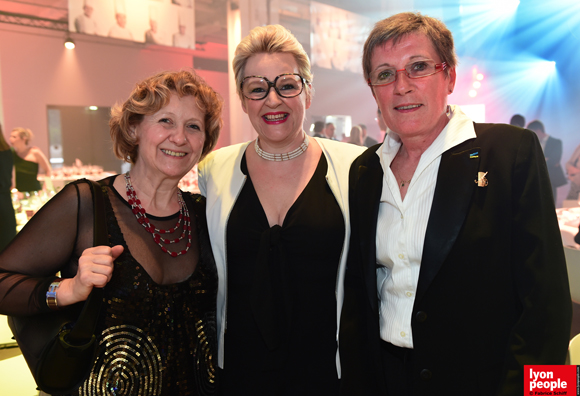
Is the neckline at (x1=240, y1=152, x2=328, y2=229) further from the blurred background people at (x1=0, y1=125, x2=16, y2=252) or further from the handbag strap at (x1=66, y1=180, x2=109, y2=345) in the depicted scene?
the blurred background people at (x1=0, y1=125, x2=16, y2=252)

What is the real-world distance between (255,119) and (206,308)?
0.85m

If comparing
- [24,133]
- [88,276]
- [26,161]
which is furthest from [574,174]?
[24,133]

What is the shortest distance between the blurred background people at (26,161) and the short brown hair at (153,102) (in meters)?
4.42

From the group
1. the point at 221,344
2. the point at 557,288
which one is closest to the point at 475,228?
the point at 557,288

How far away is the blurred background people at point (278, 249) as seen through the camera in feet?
5.44

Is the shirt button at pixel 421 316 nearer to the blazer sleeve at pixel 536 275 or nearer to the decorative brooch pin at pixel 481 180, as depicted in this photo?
the blazer sleeve at pixel 536 275

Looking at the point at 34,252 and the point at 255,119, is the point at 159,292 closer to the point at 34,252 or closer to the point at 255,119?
the point at 34,252

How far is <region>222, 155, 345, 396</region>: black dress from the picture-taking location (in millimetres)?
1639

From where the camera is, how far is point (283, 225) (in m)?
1.69

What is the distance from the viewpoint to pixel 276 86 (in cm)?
179

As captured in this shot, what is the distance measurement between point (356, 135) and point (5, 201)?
4801 millimetres

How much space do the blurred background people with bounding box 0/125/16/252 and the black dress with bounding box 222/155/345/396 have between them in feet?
11.7

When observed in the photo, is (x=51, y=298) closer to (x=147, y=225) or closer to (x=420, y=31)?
(x=147, y=225)

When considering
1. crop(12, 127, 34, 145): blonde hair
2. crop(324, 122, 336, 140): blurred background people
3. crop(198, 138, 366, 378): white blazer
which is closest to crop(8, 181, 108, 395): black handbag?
crop(198, 138, 366, 378): white blazer
